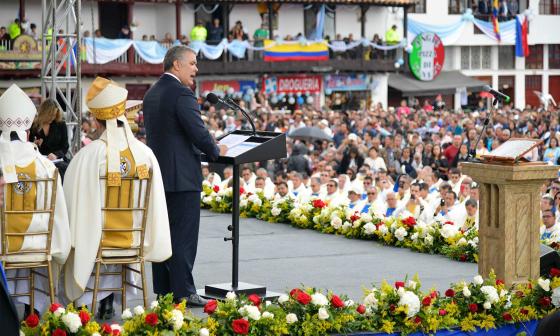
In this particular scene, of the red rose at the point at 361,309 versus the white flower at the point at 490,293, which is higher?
the white flower at the point at 490,293

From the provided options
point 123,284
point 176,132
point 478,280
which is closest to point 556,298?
point 478,280

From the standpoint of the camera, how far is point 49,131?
1068cm

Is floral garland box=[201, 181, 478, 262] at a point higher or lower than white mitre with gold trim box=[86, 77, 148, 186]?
lower

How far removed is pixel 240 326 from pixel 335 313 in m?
0.77

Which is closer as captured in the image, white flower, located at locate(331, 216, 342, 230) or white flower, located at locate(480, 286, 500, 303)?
white flower, located at locate(480, 286, 500, 303)

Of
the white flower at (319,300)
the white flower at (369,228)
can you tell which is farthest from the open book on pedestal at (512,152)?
the white flower at (369,228)

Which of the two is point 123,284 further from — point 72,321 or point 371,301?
point 371,301

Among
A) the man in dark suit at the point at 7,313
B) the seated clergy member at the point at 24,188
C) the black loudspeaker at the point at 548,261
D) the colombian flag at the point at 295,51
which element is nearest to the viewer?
the man in dark suit at the point at 7,313

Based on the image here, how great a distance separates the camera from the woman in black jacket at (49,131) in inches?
408

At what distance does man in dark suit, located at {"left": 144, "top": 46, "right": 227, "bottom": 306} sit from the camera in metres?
8.93

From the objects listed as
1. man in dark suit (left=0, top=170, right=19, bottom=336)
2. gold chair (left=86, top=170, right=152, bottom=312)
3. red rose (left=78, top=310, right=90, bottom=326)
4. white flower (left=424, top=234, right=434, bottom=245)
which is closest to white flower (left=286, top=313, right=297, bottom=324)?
gold chair (left=86, top=170, right=152, bottom=312)

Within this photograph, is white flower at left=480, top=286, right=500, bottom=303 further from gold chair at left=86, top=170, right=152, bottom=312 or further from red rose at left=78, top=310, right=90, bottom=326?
red rose at left=78, top=310, right=90, bottom=326

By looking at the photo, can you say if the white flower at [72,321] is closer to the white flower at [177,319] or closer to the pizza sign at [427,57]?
the white flower at [177,319]

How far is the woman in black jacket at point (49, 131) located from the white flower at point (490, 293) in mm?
3640
